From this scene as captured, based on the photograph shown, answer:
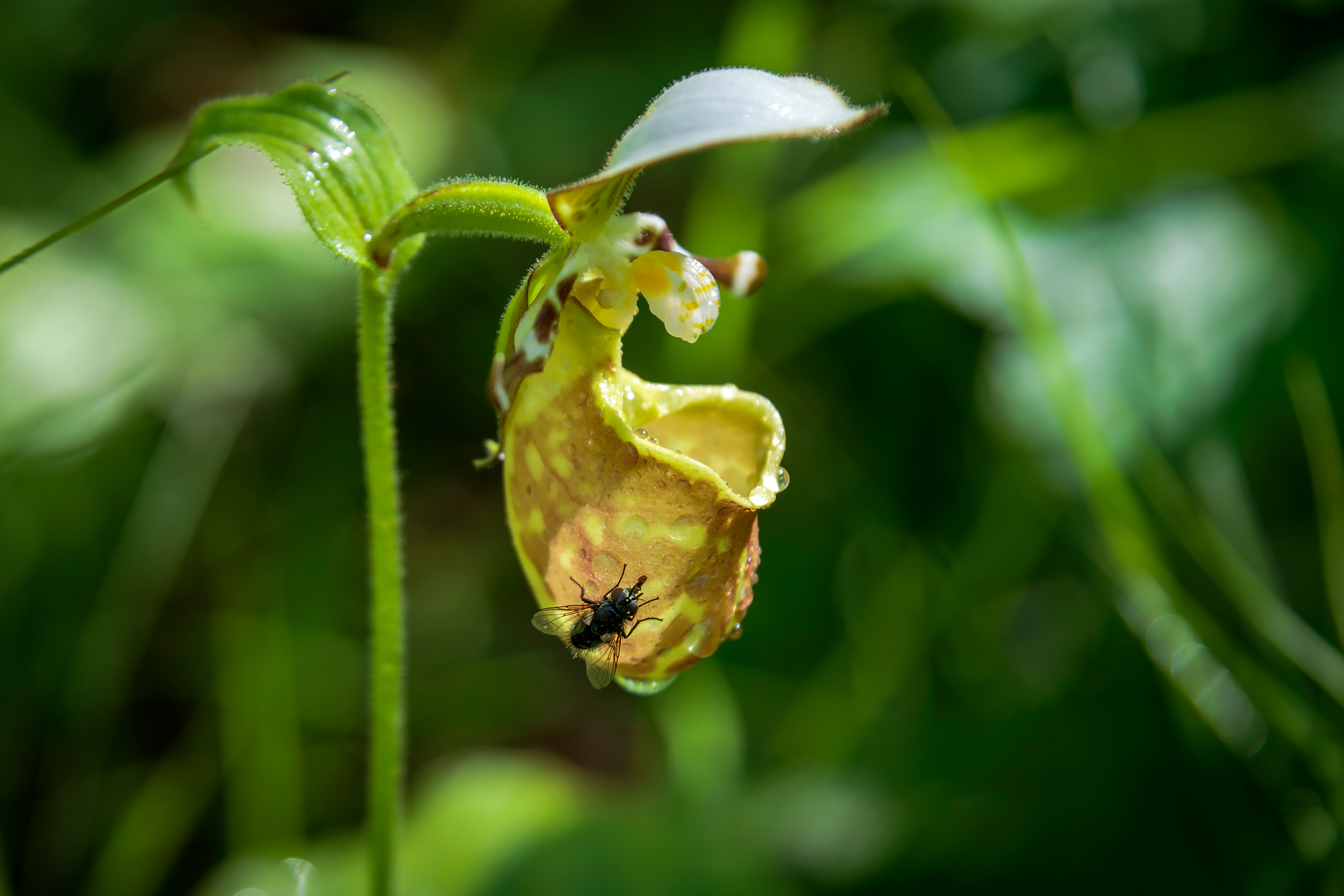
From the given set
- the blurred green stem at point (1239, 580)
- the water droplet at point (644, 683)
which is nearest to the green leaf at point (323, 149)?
the water droplet at point (644, 683)

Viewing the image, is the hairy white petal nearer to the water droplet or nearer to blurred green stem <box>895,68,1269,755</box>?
the water droplet

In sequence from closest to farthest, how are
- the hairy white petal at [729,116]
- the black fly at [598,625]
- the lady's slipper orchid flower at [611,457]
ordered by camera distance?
the hairy white petal at [729,116] < the lady's slipper orchid flower at [611,457] < the black fly at [598,625]

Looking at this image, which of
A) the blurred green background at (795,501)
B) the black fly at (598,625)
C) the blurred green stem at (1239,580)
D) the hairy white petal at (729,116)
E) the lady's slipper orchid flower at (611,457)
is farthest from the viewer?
the blurred green background at (795,501)

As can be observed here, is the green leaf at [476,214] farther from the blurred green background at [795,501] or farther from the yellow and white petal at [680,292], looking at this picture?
the blurred green background at [795,501]

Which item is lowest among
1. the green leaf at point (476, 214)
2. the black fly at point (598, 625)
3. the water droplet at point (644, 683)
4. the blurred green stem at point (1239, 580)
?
the blurred green stem at point (1239, 580)

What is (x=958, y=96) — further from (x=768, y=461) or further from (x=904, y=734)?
(x=768, y=461)

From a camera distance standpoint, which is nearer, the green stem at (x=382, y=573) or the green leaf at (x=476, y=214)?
the green leaf at (x=476, y=214)

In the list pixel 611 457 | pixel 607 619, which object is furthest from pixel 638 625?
pixel 611 457

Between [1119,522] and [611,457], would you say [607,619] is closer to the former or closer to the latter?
[611,457]
